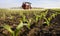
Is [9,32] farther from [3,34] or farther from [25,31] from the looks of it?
[25,31]

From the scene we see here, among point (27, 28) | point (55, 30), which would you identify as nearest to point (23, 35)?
point (27, 28)

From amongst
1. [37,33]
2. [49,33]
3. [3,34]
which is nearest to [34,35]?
[37,33]

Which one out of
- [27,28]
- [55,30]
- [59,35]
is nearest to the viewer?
[59,35]

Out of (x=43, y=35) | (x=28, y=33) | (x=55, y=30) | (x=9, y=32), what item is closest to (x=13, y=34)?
(x=9, y=32)

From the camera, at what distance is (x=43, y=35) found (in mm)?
1636

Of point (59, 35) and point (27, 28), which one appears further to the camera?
point (27, 28)

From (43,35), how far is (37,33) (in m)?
0.08

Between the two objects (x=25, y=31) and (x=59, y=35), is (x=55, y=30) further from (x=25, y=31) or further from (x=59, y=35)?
(x=25, y=31)

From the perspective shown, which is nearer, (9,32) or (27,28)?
(9,32)

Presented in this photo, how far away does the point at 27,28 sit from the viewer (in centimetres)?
177

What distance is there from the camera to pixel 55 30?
5.41 feet

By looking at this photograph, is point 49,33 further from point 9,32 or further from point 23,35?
point 9,32

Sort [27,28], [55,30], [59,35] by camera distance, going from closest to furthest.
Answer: [59,35]
[55,30]
[27,28]

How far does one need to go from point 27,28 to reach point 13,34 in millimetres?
217
